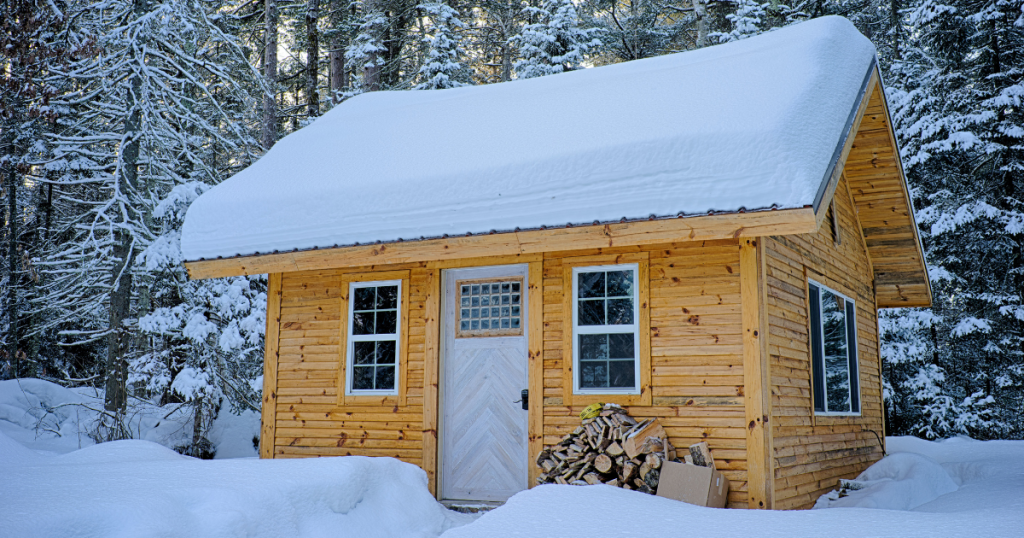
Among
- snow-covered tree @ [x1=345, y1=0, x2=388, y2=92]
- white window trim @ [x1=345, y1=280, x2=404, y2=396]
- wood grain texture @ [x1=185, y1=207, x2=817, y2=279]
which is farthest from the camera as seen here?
snow-covered tree @ [x1=345, y1=0, x2=388, y2=92]

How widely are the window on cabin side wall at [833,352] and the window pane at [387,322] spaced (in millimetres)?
4609

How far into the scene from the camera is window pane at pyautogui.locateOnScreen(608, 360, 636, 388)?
7676mm

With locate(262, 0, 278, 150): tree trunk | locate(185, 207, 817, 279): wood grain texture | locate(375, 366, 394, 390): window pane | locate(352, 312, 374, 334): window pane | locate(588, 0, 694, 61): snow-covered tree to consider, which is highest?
locate(588, 0, 694, 61): snow-covered tree

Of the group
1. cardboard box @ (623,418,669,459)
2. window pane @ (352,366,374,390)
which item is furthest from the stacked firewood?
window pane @ (352,366,374,390)

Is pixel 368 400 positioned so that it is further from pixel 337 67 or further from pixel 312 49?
pixel 337 67

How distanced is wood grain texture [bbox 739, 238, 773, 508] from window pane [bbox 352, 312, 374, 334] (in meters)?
4.20

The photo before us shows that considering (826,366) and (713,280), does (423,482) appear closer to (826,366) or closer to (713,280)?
(713,280)

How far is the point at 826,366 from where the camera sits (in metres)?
9.04

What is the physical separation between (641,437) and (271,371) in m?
4.76

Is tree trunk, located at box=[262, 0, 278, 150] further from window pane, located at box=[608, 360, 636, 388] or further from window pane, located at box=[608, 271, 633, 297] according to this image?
window pane, located at box=[608, 360, 636, 388]

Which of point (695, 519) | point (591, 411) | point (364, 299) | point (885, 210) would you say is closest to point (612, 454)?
point (591, 411)

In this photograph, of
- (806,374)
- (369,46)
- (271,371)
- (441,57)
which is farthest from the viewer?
(369,46)

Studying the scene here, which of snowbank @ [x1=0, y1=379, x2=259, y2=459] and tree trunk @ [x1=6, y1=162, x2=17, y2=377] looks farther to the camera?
tree trunk @ [x1=6, y1=162, x2=17, y2=377]

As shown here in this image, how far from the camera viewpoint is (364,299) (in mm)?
9250
